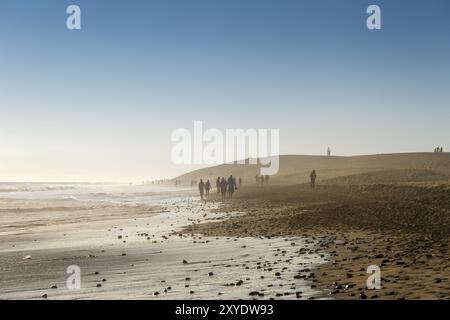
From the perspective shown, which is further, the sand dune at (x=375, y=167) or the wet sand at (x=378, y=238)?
the sand dune at (x=375, y=167)

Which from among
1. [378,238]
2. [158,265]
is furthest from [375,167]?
[158,265]

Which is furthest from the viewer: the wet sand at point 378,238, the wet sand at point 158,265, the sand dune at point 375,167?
the sand dune at point 375,167

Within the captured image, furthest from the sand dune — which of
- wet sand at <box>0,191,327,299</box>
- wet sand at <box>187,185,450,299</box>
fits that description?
wet sand at <box>0,191,327,299</box>

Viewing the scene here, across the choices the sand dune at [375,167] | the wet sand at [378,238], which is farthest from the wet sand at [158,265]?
the sand dune at [375,167]

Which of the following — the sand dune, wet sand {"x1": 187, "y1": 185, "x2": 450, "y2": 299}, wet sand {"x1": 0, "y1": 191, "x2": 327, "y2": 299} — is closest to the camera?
wet sand {"x1": 187, "y1": 185, "x2": 450, "y2": 299}

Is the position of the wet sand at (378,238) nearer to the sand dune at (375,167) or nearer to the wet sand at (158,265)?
the wet sand at (158,265)

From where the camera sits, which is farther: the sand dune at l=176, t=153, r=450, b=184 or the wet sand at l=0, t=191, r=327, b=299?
the sand dune at l=176, t=153, r=450, b=184

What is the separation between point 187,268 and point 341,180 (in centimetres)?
5220

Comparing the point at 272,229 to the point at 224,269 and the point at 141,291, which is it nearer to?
the point at 224,269

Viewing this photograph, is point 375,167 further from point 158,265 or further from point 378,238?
point 158,265

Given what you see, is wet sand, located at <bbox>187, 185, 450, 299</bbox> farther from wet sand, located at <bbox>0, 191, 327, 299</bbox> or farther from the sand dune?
the sand dune

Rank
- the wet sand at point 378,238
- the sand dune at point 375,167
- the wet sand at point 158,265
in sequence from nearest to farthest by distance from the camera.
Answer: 1. the wet sand at point 378,238
2. the wet sand at point 158,265
3. the sand dune at point 375,167

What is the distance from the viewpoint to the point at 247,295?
9.77m
